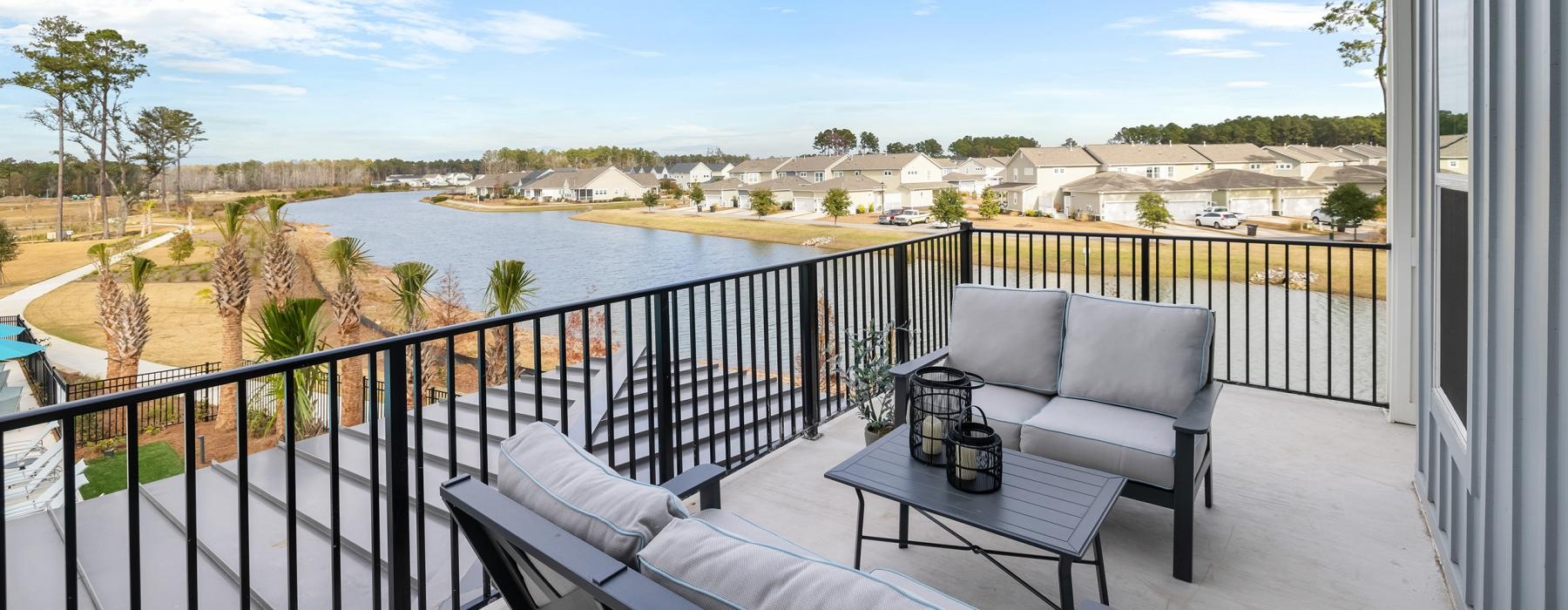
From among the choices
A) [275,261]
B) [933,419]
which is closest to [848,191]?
[275,261]

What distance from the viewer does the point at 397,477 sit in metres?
1.89

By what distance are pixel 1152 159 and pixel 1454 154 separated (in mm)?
12831

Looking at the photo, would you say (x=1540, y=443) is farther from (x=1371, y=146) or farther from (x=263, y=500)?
(x=1371, y=146)

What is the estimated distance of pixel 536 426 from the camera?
4.85 ft

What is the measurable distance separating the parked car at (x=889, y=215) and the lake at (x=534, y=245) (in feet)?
5.98

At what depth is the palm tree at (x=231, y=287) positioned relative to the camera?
58.1ft

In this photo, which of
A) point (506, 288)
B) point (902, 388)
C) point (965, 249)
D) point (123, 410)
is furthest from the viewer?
point (123, 410)

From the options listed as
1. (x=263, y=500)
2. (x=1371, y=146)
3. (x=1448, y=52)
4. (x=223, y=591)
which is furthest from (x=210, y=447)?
(x=1371, y=146)

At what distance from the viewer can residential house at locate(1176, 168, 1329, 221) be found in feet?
35.3

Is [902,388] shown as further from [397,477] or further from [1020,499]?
[397,477]

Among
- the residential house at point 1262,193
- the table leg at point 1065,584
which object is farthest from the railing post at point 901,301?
the residential house at point 1262,193

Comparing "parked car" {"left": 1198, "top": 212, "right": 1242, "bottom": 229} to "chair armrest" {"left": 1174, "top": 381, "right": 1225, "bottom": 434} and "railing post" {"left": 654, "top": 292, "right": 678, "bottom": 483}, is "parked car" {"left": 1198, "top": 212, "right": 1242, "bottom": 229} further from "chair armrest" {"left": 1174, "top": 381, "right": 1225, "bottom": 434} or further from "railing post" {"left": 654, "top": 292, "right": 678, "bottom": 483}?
"railing post" {"left": 654, "top": 292, "right": 678, "bottom": 483}

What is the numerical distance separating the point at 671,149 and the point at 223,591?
888 inches

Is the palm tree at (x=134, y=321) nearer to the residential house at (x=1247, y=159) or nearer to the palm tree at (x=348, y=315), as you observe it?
the palm tree at (x=348, y=315)
